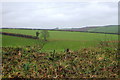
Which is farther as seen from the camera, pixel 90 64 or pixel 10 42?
pixel 10 42

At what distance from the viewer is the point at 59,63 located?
13.8 m

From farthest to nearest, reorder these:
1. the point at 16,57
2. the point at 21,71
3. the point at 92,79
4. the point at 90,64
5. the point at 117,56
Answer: the point at 117,56 → the point at 16,57 → the point at 90,64 → the point at 21,71 → the point at 92,79

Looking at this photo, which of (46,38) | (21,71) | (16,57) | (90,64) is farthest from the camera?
(46,38)

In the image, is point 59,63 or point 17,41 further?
point 17,41

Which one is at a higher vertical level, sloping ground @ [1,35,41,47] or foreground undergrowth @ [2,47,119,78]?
sloping ground @ [1,35,41,47]

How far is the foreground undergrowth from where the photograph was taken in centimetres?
1181

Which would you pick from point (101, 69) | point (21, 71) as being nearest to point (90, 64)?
point (101, 69)

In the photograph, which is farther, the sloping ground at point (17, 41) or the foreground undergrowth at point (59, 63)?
the sloping ground at point (17, 41)

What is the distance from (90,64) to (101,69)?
1133mm

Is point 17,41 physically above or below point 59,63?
above

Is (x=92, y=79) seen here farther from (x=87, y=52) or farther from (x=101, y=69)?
(x=87, y=52)

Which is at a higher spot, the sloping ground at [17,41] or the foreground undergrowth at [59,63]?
the sloping ground at [17,41]

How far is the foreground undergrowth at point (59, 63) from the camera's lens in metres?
11.8

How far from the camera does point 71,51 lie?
16.8 m
